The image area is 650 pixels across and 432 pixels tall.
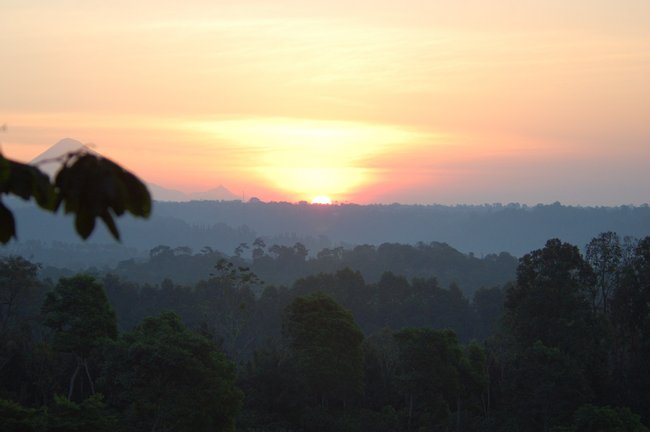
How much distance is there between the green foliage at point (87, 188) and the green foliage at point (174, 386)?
15.5 metres

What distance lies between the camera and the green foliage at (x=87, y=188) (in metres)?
2.46

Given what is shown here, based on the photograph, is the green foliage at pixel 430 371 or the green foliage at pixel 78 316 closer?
the green foliage at pixel 78 316

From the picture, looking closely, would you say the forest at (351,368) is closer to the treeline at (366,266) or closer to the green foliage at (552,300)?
the green foliage at (552,300)

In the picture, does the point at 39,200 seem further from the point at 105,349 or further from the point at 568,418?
the point at 568,418

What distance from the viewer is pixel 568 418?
835 inches

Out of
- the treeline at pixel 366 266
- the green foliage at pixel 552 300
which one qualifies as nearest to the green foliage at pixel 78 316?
the green foliage at pixel 552 300

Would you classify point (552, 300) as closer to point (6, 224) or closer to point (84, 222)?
point (6, 224)

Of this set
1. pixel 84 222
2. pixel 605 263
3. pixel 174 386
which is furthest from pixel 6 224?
pixel 605 263

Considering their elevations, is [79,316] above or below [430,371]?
above

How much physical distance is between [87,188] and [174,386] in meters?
16.3

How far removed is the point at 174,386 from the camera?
1803 centimetres

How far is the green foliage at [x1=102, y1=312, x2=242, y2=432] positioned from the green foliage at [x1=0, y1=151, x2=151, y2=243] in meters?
15.5

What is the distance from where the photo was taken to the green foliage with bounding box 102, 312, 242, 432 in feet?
58.2

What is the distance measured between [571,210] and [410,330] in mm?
168589
